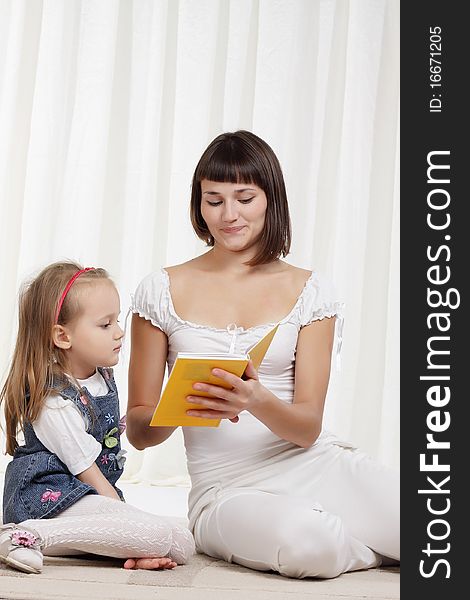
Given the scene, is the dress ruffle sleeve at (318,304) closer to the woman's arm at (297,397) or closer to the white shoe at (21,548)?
the woman's arm at (297,397)

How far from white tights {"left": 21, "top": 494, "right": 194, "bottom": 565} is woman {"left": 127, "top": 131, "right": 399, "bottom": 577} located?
114 mm

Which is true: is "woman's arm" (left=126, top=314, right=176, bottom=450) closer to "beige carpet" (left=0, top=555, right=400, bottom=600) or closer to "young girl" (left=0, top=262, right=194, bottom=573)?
"young girl" (left=0, top=262, right=194, bottom=573)

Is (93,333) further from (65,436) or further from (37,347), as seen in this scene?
(65,436)

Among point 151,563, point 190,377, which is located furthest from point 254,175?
point 151,563

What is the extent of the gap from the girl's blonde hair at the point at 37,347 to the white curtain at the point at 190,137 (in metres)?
1.42

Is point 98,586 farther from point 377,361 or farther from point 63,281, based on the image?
point 377,361

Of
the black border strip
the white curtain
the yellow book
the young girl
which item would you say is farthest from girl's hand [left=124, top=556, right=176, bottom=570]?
the white curtain

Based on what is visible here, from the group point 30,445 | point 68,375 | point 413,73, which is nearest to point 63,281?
point 68,375

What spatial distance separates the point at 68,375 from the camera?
174cm

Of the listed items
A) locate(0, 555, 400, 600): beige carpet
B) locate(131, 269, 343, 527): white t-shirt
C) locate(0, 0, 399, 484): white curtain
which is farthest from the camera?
locate(0, 0, 399, 484): white curtain

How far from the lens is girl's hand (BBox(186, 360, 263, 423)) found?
4.86ft

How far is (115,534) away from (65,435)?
22 centimetres

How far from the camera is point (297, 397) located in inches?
69.9

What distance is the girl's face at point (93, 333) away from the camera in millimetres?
1767
